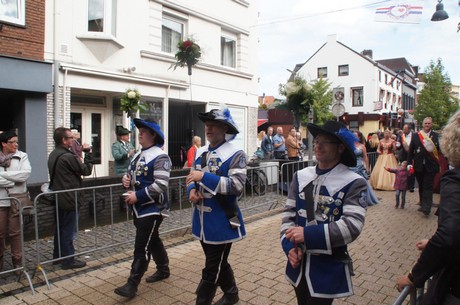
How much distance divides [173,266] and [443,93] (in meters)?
44.8

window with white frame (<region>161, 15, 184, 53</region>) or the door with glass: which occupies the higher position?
window with white frame (<region>161, 15, 184, 53</region>)

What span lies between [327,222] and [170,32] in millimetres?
11529

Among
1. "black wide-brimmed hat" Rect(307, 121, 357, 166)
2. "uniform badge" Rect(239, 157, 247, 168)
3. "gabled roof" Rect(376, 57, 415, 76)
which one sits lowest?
"uniform badge" Rect(239, 157, 247, 168)

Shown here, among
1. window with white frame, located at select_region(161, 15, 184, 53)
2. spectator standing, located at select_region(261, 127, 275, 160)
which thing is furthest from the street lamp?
window with white frame, located at select_region(161, 15, 184, 53)

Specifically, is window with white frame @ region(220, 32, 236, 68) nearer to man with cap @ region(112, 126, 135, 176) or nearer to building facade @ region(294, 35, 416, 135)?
man with cap @ region(112, 126, 135, 176)

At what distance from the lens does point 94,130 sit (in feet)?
36.1

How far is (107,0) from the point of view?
1041cm

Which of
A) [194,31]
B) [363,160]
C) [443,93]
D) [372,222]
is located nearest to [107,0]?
[194,31]

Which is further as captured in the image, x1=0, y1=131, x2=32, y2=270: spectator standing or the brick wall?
the brick wall

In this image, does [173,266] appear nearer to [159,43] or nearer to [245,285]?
[245,285]

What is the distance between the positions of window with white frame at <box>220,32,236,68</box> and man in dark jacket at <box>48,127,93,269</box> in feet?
33.8

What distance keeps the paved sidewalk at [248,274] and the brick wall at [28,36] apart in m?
5.80

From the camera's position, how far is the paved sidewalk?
4.09m

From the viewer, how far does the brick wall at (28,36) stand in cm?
835
